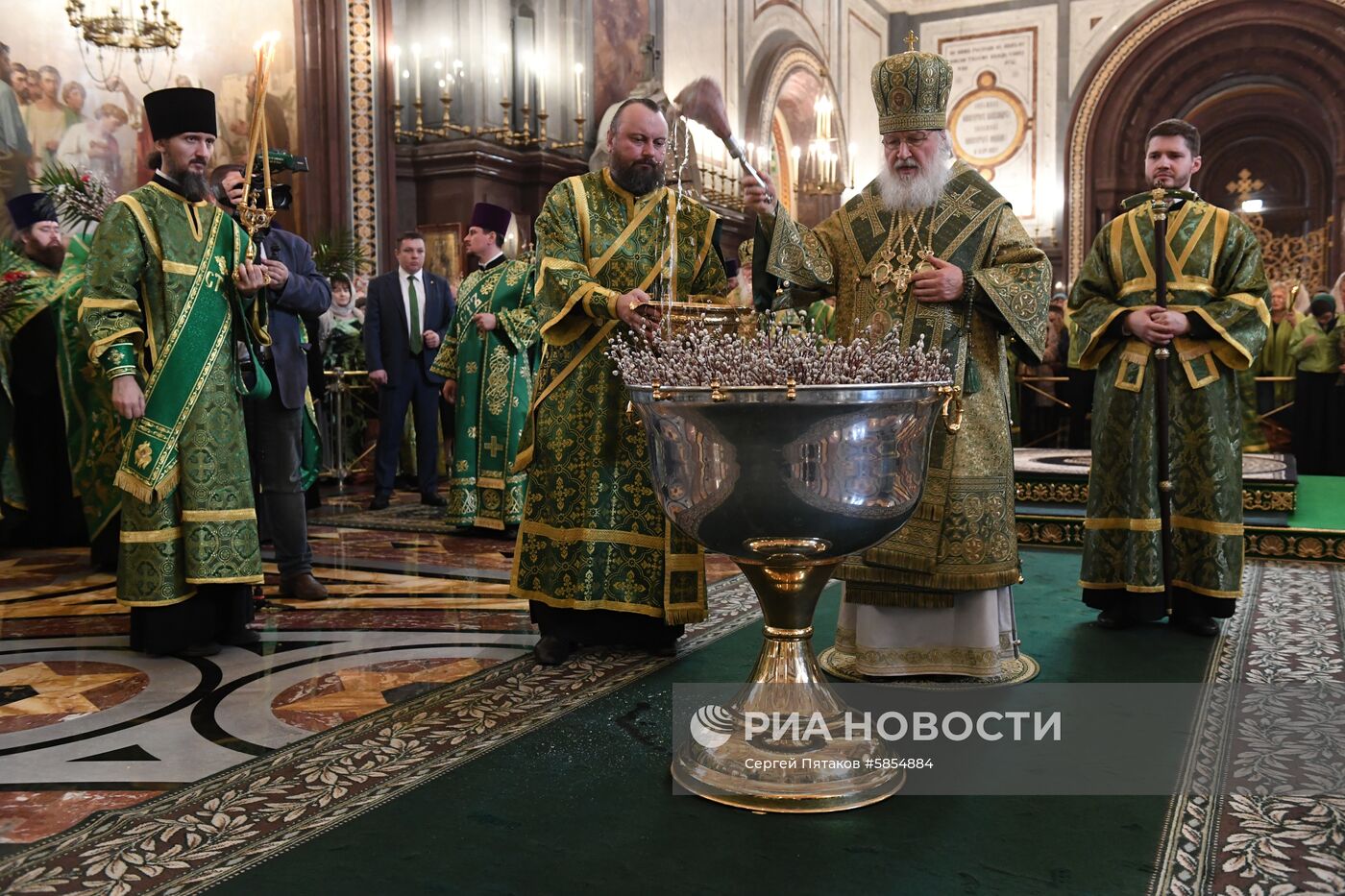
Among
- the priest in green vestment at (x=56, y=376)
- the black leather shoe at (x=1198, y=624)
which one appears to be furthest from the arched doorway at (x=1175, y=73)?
the priest in green vestment at (x=56, y=376)

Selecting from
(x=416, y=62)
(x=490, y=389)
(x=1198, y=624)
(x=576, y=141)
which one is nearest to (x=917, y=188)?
(x=1198, y=624)

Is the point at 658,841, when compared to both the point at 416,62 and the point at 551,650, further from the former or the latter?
the point at 416,62

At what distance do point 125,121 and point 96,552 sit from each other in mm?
3845

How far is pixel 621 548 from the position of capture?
11.8 ft

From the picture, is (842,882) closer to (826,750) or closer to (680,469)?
(826,750)

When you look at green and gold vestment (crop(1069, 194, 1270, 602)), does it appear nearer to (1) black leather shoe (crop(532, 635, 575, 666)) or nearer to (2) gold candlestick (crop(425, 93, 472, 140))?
(1) black leather shoe (crop(532, 635, 575, 666))

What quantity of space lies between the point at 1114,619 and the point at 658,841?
2.49 meters

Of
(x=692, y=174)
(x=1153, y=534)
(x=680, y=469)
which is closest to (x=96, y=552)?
(x=692, y=174)

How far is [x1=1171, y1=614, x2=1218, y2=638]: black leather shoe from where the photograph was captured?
4051 millimetres

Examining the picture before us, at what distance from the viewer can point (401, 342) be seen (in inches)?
299

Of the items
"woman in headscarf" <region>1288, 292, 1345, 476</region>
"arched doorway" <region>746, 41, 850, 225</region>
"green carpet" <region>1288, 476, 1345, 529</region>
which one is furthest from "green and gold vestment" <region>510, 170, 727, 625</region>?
"arched doorway" <region>746, 41, 850, 225</region>

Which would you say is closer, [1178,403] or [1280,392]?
[1178,403]

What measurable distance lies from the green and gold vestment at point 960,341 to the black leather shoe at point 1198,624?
108 centimetres

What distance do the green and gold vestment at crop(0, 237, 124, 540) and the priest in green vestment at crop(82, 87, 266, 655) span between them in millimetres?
1732
